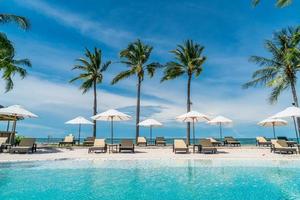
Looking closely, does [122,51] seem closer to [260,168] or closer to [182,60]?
[182,60]

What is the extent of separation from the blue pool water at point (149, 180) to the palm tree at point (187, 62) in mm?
14310

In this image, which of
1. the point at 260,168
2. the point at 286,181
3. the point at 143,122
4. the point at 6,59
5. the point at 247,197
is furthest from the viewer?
the point at 143,122

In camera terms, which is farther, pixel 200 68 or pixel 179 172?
pixel 200 68

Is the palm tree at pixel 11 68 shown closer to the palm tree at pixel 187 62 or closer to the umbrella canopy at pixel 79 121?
the umbrella canopy at pixel 79 121

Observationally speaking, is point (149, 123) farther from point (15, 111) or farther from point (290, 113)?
point (290, 113)

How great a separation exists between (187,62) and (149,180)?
18.8 m

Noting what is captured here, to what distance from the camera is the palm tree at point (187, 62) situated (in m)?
25.7

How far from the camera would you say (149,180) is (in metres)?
9.02

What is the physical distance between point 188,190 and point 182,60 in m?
20.3

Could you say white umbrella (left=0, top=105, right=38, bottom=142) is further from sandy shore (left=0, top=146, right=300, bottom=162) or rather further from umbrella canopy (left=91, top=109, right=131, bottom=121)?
umbrella canopy (left=91, top=109, right=131, bottom=121)

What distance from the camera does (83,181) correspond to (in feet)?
28.7

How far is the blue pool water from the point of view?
700 cm

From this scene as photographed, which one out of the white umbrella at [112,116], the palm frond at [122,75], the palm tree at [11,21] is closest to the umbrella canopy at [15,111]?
the palm tree at [11,21]

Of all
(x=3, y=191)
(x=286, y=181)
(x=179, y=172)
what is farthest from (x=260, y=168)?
(x=3, y=191)
